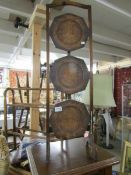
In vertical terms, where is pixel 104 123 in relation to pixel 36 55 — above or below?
below

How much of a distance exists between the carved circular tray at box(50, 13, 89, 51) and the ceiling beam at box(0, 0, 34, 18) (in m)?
1.09

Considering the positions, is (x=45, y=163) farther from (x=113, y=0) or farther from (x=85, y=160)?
(x=113, y=0)

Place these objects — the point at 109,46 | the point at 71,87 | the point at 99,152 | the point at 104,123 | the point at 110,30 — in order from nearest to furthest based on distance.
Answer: the point at 99,152
the point at 71,87
the point at 110,30
the point at 109,46
the point at 104,123

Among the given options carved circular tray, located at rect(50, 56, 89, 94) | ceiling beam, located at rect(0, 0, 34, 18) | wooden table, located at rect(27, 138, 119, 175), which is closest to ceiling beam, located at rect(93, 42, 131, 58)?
ceiling beam, located at rect(0, 0, 34, 18)

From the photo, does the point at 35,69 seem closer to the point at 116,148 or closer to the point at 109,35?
the point at 109,35

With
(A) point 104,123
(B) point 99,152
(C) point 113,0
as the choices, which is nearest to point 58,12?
(C) point 113,0

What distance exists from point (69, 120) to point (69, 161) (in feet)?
1.20

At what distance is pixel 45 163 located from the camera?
1.10 m

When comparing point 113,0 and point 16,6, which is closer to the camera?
point 113,0

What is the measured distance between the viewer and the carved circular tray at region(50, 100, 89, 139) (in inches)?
55.6

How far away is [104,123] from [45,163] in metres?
3.98

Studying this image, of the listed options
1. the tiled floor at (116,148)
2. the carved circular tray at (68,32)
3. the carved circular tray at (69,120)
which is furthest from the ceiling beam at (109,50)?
the carved circular tray at (69,120)

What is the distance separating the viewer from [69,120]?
143 cm

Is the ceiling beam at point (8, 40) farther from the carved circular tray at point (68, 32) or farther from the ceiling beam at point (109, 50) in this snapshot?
the carved circular tray at point (68, 32)
